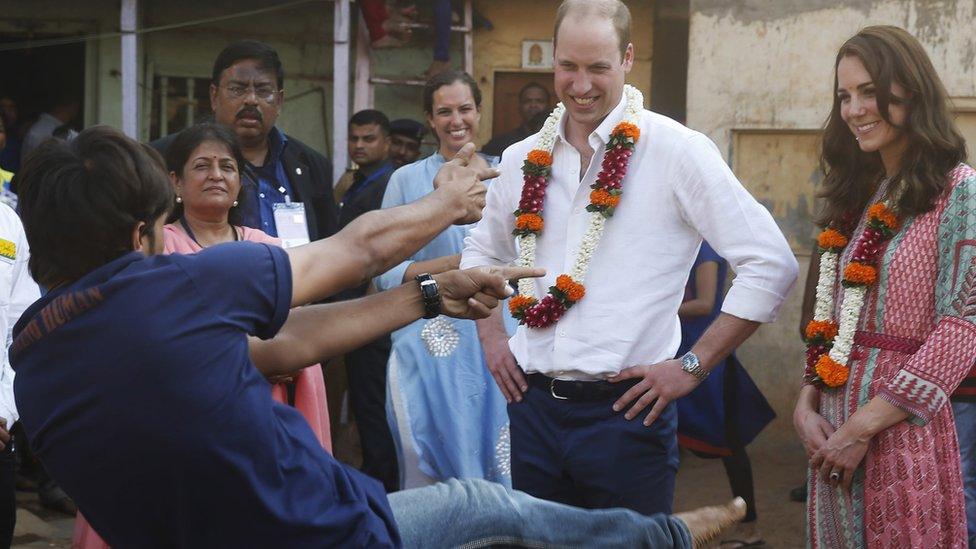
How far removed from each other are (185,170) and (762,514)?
168 inches

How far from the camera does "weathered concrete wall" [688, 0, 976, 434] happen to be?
8.58m

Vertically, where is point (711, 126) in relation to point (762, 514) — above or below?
above

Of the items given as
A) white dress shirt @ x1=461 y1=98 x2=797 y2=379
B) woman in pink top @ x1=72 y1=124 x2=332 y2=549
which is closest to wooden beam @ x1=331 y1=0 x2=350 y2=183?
woman in pink top @ x1=72 y1=124 x2=332 y2=549

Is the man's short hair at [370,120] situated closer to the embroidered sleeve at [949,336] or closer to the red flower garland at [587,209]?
the red flower garland at [587,209]

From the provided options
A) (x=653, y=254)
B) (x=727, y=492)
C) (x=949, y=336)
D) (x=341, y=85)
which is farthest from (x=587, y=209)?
(x=341, y=85)

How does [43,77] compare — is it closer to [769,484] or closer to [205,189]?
[205,189]

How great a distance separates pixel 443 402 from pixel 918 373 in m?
2.72

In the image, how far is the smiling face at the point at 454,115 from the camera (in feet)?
20.6

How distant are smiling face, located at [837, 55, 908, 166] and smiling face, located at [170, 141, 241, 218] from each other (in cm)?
249

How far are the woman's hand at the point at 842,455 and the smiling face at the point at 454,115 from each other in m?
2.91

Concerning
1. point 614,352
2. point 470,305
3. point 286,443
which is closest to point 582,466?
point 614,352

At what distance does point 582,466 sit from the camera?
13.3 feet

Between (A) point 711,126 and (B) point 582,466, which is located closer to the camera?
(B) point 582,466

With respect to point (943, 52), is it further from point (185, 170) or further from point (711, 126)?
point (185, 170)
